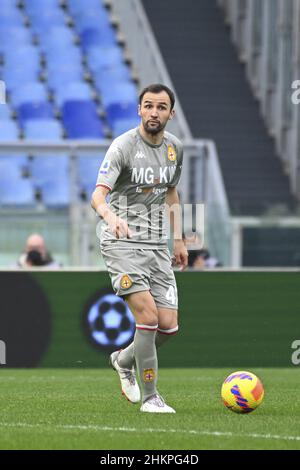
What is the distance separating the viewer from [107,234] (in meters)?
9.35

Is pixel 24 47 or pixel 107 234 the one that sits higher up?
pixel 24 47

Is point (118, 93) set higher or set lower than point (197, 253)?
higher

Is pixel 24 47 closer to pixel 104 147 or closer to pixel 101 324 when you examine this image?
pixel 104 147

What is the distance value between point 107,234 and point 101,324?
5244mm

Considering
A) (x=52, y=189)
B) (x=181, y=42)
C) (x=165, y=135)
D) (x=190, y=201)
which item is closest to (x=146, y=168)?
(x=165, y=135)

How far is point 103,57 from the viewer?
2669cm

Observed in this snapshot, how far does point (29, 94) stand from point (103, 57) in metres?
2.45

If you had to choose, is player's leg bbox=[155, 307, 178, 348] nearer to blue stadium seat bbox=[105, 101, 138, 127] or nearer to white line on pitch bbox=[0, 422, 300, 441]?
white line on pitch bbox=[0, 422, 300, 441]

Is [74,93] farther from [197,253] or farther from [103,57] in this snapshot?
[197,253]

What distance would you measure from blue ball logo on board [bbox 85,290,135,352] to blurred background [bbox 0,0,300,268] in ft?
14.2

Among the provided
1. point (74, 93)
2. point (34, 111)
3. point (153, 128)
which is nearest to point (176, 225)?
point (153, 128)

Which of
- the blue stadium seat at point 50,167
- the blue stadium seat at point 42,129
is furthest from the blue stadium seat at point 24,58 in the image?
the blue stadium seat at point 50,167

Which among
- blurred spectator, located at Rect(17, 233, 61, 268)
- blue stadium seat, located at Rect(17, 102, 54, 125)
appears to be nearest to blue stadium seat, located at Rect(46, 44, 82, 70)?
blue stadium seat, located at Rect(17, 102, 54, 125)

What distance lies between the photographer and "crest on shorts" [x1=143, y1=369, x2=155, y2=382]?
363 inches
